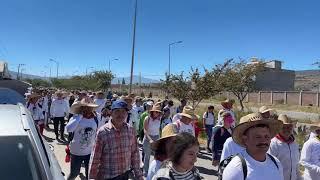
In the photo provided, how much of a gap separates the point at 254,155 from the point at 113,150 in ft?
7.54

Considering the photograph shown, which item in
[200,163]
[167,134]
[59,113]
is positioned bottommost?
[200,163]

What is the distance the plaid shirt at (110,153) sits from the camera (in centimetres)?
558

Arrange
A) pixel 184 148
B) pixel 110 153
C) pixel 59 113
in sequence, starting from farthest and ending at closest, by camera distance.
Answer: pixel 59 113 < pixel 110 153 < pixel 184 148

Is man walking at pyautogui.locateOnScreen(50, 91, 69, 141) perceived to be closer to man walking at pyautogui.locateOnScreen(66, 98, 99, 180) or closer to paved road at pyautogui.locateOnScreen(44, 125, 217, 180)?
paved road at pyautogui.locateOnScreen(44, 125, 217, 180)

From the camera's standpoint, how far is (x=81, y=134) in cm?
768

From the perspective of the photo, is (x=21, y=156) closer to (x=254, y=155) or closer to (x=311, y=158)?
(x=254, y=155)

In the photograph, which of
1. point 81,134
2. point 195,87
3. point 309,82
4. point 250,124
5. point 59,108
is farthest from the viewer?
point 309,82

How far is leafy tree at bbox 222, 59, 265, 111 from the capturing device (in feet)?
138

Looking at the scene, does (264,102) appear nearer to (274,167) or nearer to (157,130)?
(157,130)

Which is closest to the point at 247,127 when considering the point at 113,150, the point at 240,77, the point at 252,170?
the point at 252,170

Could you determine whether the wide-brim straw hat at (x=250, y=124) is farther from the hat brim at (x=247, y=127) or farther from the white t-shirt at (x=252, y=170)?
the white t-shirt at (x=252, y=170)

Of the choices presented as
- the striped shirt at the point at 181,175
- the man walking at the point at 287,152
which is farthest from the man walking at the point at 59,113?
the striped shirt at the point at 181,175

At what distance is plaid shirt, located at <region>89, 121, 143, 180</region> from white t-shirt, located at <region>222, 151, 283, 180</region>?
86.5 inches

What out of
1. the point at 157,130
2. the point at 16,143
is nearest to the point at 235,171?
the point at 16,143
